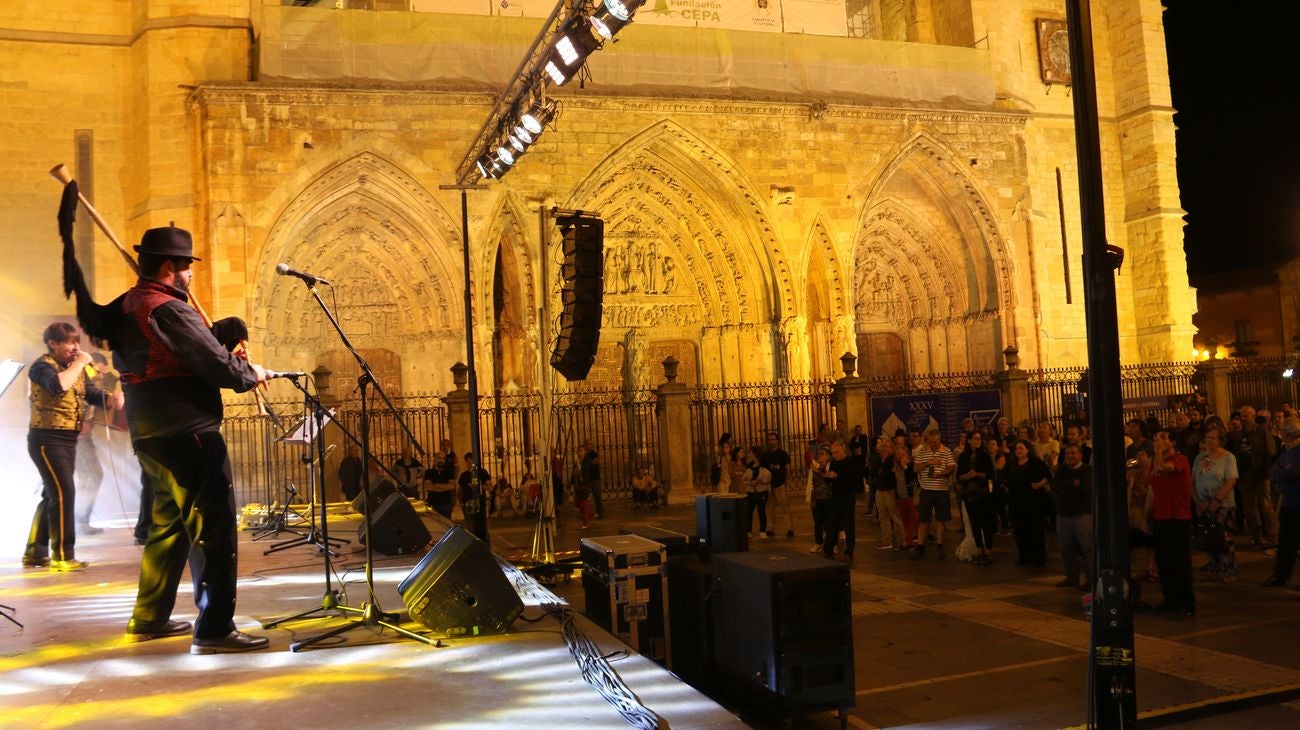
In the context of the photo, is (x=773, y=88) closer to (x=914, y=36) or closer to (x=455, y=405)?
(x=914, y=36)

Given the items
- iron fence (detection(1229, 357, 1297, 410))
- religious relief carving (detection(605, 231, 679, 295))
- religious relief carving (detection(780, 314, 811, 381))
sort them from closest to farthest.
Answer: iron fence (detection(1229, 357, 1297, 410)) < religious relief carving (detection(780, 314, 811, 381)) < religious relief carving (detection(605, 231, 679, 295))

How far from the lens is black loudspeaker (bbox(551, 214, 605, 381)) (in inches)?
314

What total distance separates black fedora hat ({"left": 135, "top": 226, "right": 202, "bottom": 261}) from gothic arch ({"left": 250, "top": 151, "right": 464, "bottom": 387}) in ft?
38.9

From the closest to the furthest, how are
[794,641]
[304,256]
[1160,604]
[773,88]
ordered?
[794,641] < [1160,604] < [304,256] < [773,88]

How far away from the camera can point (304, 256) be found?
17.1m

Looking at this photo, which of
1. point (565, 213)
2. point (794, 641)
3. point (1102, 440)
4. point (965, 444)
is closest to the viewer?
point (1102, 440)

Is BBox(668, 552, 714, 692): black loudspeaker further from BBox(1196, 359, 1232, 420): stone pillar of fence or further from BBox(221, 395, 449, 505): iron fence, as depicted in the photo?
BBox(1196, 359, 1232, 420): stone pillar of fence

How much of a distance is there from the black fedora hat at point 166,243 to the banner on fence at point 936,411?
11.9m

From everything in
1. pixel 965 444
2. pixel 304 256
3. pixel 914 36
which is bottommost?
pixel 965 444

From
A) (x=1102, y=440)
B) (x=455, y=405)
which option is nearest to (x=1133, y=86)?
(x=455, y=405)

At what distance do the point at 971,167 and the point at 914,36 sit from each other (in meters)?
4.30

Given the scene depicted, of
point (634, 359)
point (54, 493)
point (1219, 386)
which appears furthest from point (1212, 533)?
point (634, 359)

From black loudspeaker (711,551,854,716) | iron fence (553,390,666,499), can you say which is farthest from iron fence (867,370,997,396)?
black loudspeaker (711,551,854,716)

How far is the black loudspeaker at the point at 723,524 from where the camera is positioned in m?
5.60
